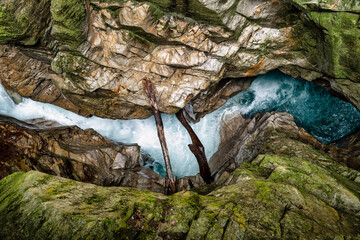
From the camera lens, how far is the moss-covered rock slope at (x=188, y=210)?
165 inches

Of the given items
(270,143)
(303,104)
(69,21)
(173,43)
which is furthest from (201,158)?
(69,21)

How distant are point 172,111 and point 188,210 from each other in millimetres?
6886

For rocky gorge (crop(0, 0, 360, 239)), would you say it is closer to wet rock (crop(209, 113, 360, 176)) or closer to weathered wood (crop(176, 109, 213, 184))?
wet rock (crop(209, 113, 360, 176))

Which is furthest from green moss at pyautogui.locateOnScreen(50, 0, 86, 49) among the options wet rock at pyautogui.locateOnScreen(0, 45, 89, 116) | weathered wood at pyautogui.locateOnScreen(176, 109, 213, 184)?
weathered wood at pyautogui.locateOnScreen(176, 109, 213, 184)

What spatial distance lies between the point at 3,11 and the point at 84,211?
6.98 metres

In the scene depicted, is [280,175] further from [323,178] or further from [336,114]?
[336,114]

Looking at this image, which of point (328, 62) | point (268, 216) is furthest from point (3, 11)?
point (328, 62)

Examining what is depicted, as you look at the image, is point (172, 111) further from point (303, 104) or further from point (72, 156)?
point (303, 104)

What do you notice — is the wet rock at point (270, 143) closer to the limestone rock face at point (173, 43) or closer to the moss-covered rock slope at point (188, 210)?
the limestone rock face at point (173, 43)

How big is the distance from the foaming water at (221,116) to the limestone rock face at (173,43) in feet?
6.45

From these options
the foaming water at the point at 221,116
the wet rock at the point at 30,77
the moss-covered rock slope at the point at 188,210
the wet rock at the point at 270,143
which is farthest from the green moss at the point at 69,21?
Answer: the wet rock at the point at 270,143

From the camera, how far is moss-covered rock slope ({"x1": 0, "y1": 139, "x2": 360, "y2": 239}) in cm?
419

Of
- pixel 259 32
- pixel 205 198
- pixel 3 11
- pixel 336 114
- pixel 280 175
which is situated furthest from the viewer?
pixel 336 114

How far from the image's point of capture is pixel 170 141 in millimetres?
13883
